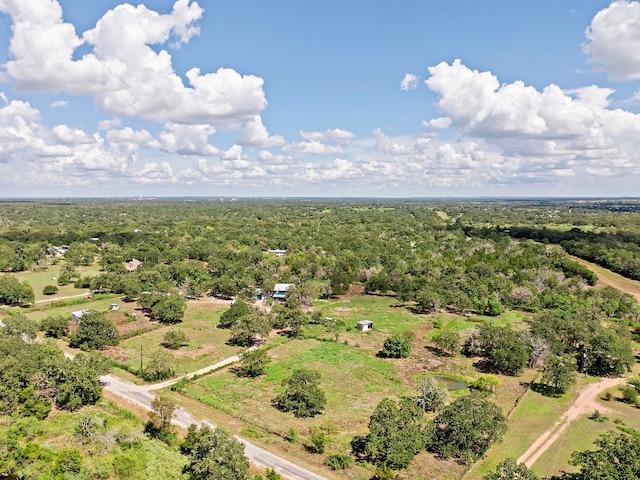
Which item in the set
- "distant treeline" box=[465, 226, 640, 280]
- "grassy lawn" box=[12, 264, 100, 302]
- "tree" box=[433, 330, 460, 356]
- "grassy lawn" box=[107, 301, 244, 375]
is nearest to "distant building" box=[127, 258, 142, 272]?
"grassy lawn" box=[12, 264, 100, 302]

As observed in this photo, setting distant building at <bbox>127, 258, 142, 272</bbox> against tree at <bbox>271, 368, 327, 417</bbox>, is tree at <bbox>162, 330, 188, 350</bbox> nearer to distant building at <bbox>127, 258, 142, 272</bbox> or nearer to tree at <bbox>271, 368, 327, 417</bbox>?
tree at <bbox>271, 368, 327, 417</bbox>

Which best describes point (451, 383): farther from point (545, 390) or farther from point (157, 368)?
point (157, 368)

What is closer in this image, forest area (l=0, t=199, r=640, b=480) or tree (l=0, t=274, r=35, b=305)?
forest area (l=0, t=199, r=640, b=480)

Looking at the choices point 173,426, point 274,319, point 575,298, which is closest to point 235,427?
point 173,426

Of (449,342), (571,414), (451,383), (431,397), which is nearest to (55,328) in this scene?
(431,397)

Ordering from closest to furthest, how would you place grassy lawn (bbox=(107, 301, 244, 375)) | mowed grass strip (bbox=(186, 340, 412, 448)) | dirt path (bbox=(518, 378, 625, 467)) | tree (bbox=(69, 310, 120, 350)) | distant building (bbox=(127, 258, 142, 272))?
dirt path (bbox=(518, 378, 625, 467)) → mowed grass strip (bbox=(186, 340, 412, 448)) → grassy lawn (bbox=(107, 301, 244, 375)) → tree (bbox=(69, 310, 120, 350)) → distant building (bbox=(127, 258, 142, 272))
